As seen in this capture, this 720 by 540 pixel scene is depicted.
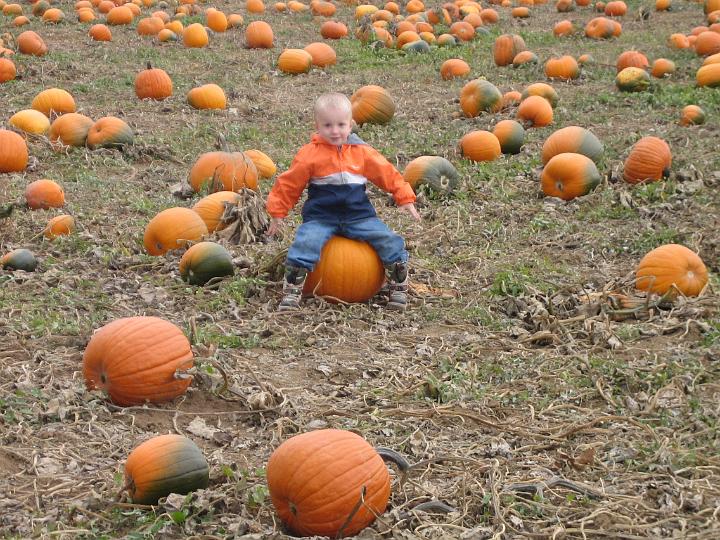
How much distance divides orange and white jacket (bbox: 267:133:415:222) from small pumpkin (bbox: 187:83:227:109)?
5.63 metres

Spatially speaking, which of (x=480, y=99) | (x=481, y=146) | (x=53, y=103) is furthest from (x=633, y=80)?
(x=53, y=103)

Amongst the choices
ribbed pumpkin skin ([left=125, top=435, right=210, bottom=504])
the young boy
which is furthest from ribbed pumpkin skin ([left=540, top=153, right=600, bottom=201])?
ribbed pumpkin skin ([left=125, top=435, right=210, bottom=504])

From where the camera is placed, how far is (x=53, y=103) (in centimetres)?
1113

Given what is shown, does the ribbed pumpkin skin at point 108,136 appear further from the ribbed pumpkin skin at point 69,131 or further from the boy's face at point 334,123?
the boy's face at point 334,123

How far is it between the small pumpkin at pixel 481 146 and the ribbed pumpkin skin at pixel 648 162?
1498 mm

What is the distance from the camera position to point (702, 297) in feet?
20.8

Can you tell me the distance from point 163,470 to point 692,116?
8.00 meters

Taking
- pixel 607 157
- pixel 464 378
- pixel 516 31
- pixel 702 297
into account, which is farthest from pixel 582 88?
pixel 464 378

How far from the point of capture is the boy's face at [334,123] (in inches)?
253

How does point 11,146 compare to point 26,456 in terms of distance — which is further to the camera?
point 11,146

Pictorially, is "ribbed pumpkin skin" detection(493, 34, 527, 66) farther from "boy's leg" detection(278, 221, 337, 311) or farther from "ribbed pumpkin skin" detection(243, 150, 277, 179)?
"boy's leg" detection(278, 221, 337, 311)

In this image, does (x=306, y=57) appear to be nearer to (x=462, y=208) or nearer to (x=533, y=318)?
(x=462, y=208)

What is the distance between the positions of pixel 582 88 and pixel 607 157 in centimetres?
332

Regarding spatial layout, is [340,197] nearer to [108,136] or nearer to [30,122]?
[108,136]
